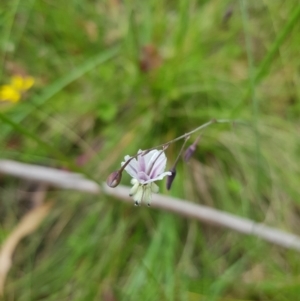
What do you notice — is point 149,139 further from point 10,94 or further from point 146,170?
point 146,170

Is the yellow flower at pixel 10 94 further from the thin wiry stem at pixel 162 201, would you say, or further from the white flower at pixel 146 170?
the white flower at pixel 146 170

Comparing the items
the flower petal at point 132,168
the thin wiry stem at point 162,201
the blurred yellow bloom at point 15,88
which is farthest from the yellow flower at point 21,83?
the flower petal at point 132,168

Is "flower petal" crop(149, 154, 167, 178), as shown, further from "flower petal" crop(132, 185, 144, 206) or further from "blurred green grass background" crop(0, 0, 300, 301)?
"blurred green grass background" crop(0, 0, 300, 301)

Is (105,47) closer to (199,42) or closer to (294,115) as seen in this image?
(199,42)

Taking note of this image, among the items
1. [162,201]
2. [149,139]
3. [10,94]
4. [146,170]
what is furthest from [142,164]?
[10,94]

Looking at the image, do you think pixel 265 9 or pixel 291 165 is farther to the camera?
pixel 265 9

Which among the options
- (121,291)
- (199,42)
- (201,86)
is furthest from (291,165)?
(121,291)
